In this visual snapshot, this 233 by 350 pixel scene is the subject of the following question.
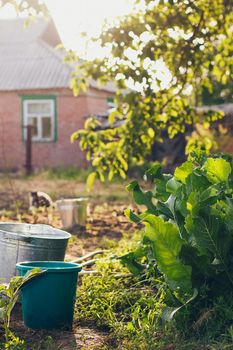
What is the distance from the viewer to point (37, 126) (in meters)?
22.4

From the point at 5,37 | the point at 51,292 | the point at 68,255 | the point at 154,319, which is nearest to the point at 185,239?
the point at 154,319

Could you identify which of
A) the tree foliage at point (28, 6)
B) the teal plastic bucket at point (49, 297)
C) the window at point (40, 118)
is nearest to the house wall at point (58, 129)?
the window at point (40, 118)

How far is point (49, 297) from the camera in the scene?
412 cm

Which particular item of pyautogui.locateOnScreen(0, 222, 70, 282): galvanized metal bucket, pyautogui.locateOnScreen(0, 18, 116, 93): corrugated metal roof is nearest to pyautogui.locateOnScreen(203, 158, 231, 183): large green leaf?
pyautogui.locateOnScreen(0, 222, 70, 282): galvanized metal bucket

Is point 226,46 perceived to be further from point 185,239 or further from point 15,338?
point 15,338

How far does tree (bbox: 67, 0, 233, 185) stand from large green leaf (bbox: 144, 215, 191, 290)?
10.9 feet

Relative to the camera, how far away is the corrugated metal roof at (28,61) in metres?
21.6

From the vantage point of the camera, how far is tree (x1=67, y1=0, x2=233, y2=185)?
22.9ft

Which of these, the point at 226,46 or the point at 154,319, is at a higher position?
the point at 226,46

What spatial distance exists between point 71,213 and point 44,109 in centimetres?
1408

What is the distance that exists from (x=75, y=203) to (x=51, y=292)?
4.30 meters

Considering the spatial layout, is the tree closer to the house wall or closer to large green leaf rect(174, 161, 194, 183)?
large green leaf rect(174, 161, 194, 183)

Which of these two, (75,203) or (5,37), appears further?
(5,37)

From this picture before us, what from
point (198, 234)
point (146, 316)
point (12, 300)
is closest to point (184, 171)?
point (198, 234)
